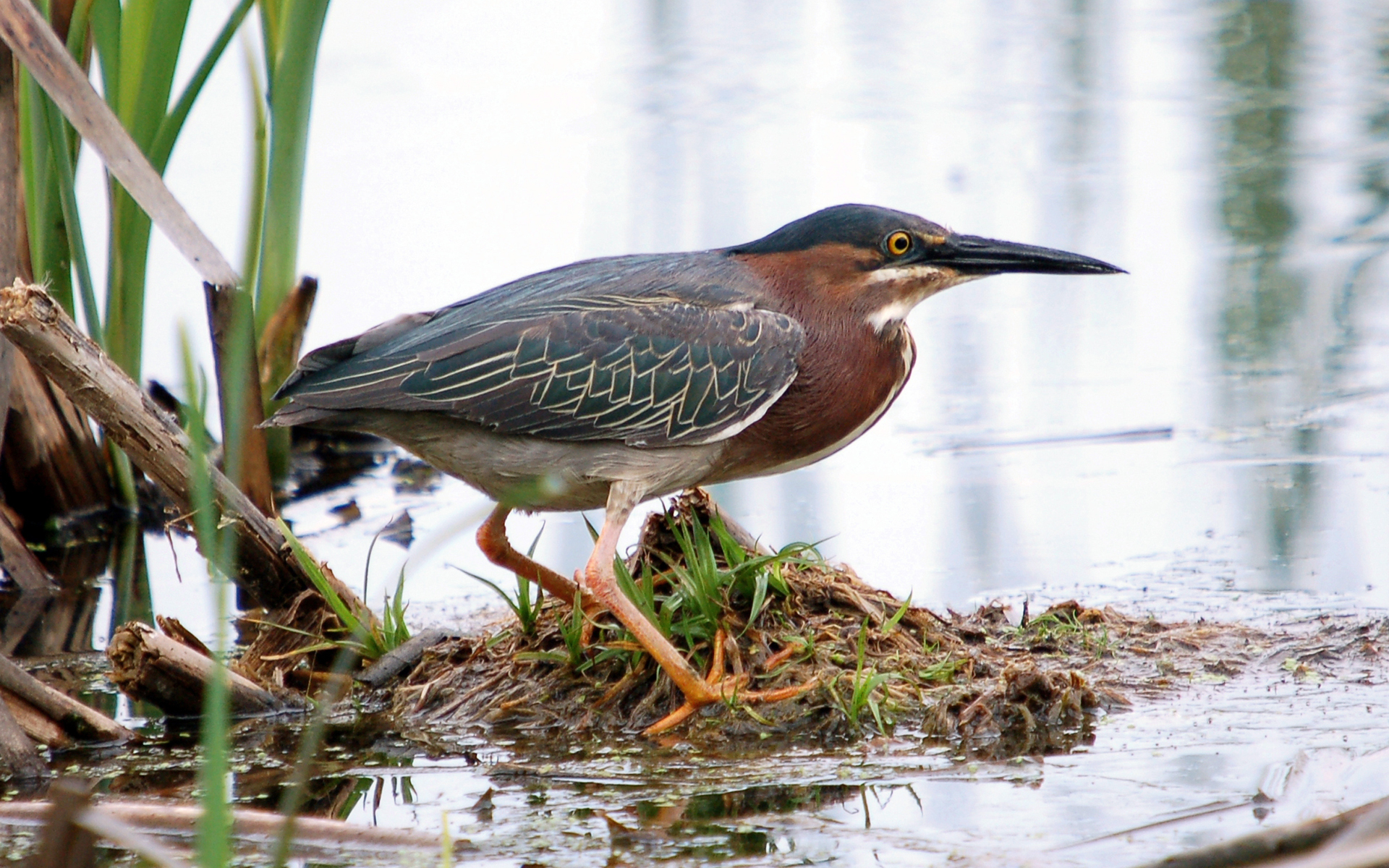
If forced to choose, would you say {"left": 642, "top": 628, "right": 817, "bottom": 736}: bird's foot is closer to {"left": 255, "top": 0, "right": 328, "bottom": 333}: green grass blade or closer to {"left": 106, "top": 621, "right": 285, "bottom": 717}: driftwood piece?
{"left": 106, "top": 621, "right": 285, "bottom": 717}: driftwood piece

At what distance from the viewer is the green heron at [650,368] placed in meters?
4.53

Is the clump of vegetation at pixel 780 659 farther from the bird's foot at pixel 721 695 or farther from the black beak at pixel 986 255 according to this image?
the black beak at pixel 986 255

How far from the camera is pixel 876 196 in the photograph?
934 centimetres

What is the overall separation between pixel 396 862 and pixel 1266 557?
137 inches

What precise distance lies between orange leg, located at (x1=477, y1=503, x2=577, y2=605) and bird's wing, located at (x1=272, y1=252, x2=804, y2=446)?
452mm

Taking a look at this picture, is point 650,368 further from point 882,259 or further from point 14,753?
point 14,753

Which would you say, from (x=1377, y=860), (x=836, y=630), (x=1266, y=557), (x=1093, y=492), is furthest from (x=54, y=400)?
(x=1377, y=860)

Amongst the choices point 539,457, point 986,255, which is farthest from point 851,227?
point 539,457

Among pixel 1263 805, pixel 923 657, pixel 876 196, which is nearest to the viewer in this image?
pixel 1263 805

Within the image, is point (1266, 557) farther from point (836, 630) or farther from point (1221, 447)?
point (836, 630)

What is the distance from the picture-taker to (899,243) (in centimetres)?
478

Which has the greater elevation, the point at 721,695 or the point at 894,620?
the point at 894,620

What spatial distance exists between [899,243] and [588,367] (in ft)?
3.47

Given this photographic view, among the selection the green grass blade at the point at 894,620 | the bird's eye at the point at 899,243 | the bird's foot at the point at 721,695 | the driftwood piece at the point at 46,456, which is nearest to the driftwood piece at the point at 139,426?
the bird's foot at the point at 721,695
